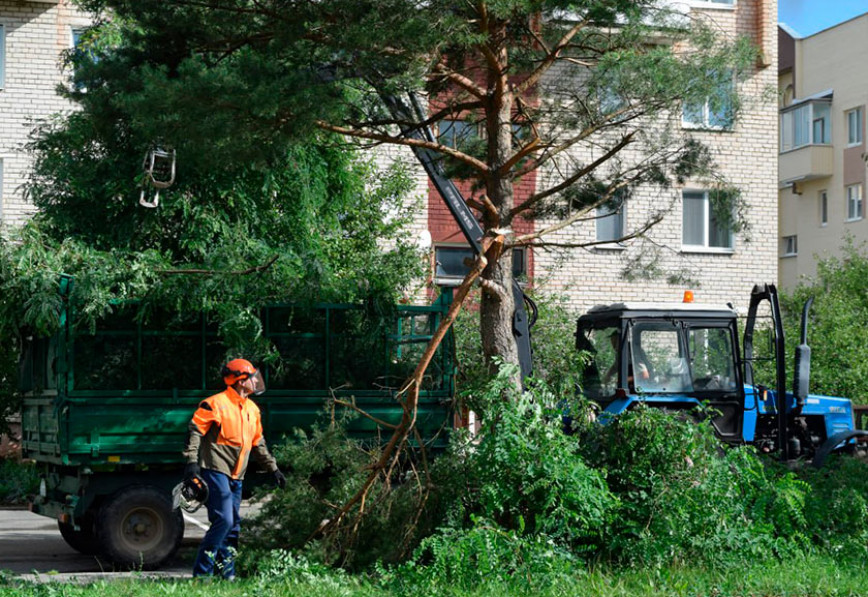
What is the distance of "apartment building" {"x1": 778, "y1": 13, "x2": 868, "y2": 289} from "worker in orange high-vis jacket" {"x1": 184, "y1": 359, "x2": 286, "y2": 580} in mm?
32792

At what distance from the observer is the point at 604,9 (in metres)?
10.8

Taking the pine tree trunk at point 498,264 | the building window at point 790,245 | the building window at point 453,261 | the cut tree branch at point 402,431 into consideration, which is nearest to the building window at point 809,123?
the building window at point 790,245

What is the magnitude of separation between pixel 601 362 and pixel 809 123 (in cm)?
2968

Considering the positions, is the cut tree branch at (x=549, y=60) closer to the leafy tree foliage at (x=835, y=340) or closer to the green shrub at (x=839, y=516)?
the green shrub at (x=839, y=516)

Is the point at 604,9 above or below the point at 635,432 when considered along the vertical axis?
above

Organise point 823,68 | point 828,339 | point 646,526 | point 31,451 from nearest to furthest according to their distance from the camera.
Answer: point 646,526 → point 31,451 → point 828,339 → point 823,68

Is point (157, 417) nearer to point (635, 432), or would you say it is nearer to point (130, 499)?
point (130, 499)

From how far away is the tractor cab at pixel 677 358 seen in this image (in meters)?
14.4

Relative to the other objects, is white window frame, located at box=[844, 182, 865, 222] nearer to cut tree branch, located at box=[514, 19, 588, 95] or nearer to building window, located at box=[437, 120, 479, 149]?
building window, located at box=[437, 120, 479, 149]

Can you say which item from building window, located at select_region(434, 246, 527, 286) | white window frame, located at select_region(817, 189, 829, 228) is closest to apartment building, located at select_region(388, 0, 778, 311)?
building window, located at select_region(434, 246, 527, 286)

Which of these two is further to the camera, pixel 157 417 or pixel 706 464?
pixel 157 417

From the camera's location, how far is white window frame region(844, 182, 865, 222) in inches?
1615

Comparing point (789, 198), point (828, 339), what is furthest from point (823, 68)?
point (828, 339)

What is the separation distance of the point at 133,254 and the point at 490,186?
3.53 meters
